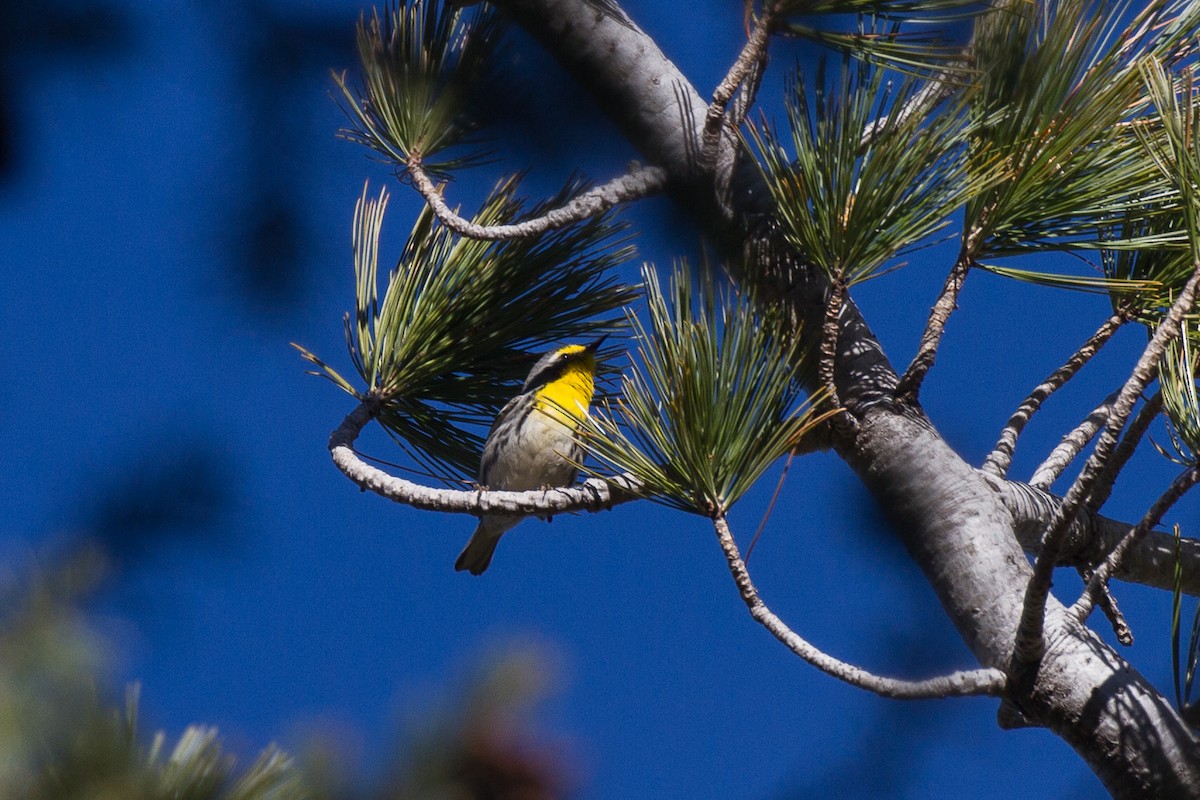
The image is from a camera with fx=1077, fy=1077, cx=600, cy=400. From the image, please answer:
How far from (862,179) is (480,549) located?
2447 mm

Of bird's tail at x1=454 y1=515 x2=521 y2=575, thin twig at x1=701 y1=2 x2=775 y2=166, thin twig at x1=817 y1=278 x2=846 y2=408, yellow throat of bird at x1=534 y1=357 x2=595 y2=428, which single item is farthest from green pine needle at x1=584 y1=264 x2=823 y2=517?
bird's tail at x1=454 y1=515 x2=521 y2=575

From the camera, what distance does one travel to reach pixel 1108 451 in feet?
4.14

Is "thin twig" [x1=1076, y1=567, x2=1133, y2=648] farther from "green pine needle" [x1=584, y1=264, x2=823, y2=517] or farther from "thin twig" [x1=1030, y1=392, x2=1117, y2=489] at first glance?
"green pine needle" [x1=584, y1=264, x2=823, y2=517]

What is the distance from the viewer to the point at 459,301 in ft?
7.56

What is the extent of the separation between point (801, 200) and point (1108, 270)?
0.64m

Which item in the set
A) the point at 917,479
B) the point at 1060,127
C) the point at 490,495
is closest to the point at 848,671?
the point at 917,479

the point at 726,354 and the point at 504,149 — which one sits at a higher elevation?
the point at 504,149

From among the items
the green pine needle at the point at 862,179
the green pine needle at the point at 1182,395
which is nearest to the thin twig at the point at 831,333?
the green pine needle at the point at 862,179

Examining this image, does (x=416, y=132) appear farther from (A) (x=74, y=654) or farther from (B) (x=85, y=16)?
(A) (x=74, y=654)

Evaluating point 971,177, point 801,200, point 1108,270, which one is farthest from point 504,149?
point 1108,270

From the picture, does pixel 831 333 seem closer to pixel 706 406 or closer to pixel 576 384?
pixel 706 406

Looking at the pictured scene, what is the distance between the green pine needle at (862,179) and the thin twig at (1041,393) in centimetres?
40

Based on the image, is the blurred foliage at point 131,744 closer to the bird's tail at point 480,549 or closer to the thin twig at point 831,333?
the thin twig at point 831,333

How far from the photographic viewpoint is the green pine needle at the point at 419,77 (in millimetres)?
2045
